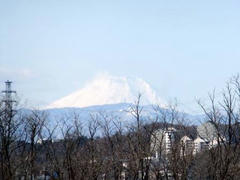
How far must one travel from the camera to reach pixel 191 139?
34094mm

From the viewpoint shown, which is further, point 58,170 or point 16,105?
point 16,105

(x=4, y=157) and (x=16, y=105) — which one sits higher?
(x=16, y=105)

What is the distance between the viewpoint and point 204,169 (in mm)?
27688

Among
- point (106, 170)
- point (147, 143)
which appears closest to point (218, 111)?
point (147, 143)

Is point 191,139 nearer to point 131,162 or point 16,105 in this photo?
point 131,162

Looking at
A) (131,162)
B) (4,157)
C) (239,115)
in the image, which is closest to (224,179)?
(239,115)

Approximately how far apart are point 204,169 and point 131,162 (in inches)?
199

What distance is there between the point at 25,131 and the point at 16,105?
1649 millimetres

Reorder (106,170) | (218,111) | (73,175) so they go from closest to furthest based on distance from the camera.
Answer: (73,175)
(218,111)
(106,170)

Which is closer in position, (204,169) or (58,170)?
(58,170)

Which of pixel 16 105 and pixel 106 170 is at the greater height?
pixel 16 105

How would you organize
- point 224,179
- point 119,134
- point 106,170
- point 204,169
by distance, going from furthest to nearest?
1. point 119,134
2. point 204,169
3. point 106,170
4. point 224,179

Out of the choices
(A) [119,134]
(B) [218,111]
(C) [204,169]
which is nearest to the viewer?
(B) [218,111]

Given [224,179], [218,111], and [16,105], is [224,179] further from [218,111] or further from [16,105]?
[16,105]
